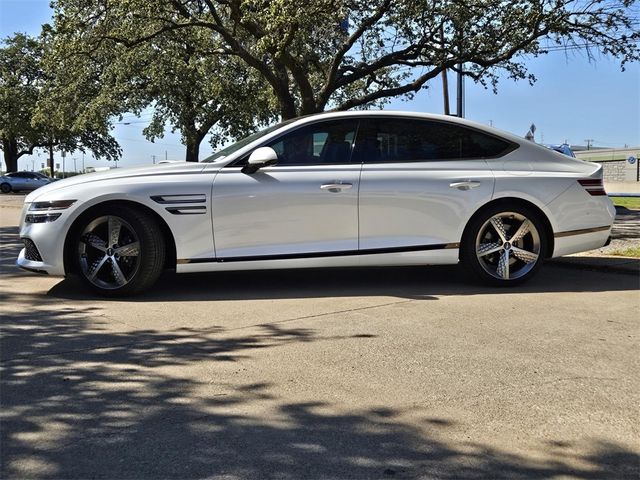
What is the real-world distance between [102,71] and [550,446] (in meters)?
23.9

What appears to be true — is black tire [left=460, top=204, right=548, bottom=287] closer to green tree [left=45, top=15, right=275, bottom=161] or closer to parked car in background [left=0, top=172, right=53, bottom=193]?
green tree [left=45, top=15, right=275, bottom=161]

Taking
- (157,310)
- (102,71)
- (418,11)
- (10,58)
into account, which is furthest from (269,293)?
(10,58)

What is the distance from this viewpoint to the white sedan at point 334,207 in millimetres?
5469

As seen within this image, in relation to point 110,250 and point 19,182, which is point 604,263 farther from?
point 19,182

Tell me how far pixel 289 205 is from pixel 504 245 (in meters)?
2.17

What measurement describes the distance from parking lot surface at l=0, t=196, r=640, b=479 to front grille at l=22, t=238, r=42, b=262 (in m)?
0.39

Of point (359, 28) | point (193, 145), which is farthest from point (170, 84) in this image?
point (359, 28)

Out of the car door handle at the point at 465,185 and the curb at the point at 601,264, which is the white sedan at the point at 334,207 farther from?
the curb at the point at 601,264

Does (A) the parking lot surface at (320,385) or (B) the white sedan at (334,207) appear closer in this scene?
(A) the parking lot surface at (320,385)

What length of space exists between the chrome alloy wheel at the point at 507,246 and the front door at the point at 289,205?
4.37ft

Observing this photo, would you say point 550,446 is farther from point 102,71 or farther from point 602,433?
point 102,71

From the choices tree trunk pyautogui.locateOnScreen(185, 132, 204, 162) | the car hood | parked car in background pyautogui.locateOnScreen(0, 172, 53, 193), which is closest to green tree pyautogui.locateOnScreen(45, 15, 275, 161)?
tree trunk pyautogui.locateOnScreen(185, 132, 204, 162)

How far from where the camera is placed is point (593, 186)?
6.17 m

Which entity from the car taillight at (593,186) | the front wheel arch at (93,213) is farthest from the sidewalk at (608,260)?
the front wheel arch at (93,213)
